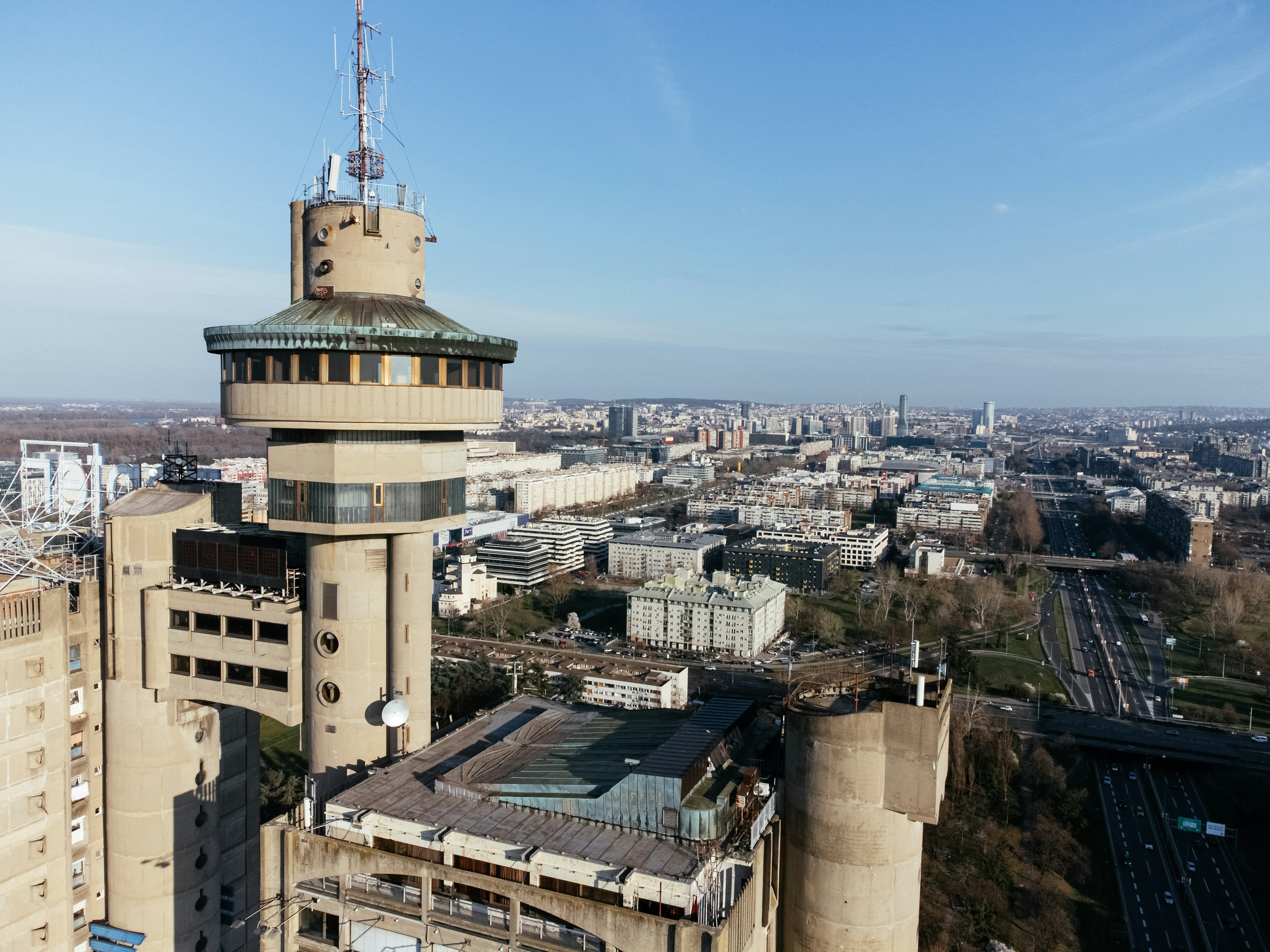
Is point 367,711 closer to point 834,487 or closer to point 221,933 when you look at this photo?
point 221,933

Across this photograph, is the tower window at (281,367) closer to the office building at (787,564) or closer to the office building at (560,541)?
the office building at (787,564)

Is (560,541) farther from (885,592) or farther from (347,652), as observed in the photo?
(347,652)

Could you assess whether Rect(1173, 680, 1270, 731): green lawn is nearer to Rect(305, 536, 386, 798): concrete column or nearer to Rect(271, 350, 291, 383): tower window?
Rect(305, 536, 386, 798): concrete column

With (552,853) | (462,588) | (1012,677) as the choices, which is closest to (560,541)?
(462,588)

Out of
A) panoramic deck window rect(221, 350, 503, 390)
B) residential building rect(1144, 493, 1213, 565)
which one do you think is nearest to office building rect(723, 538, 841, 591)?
residential building rect(1144, 493, 1213, 565)

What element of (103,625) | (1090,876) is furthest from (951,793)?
(103,625)
